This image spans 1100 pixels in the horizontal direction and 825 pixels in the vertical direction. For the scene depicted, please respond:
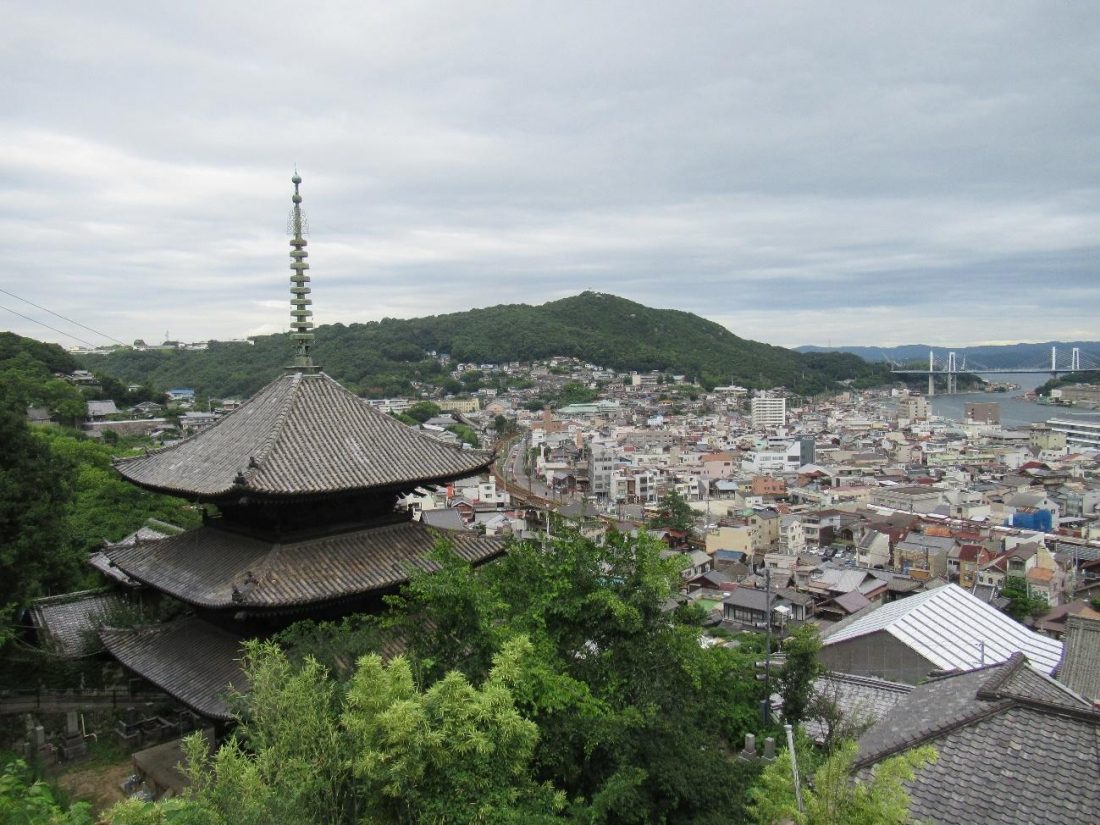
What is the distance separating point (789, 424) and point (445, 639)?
5540 inches

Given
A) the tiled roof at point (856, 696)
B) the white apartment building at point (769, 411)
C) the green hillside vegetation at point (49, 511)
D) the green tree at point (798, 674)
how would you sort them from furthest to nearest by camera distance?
the white apartment building at point (769, 411)
the green hillside vegetation at point (49, 511)
the tiled roof at point (856, 696)
the green tree at point (798, 674)

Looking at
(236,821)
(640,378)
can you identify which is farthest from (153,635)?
(640,378)

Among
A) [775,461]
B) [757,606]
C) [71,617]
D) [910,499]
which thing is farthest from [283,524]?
[775,461]

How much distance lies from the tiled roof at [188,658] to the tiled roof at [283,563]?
1.04 meters

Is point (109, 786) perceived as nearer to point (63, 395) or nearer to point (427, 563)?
point (427, 563)

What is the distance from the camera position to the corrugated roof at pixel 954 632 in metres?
21.9

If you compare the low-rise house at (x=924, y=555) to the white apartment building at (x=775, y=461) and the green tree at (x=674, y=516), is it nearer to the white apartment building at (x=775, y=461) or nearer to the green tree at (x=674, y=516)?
the green tree at (x=674, y=516)

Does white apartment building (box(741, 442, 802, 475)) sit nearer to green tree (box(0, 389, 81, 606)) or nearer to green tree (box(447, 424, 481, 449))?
green tree (box(447, 424, 481, 449))

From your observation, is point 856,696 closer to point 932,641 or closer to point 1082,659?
point 932,641

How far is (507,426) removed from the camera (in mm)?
127500

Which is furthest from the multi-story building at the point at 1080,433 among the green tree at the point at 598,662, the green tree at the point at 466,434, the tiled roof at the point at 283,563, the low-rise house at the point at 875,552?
the tiled roof at the point at 283,563

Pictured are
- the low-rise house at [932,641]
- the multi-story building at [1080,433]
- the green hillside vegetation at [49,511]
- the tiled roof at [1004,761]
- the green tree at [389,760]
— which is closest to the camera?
the tiled roof at [1004,761]

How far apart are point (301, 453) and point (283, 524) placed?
1.24m

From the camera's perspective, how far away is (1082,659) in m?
21.1
